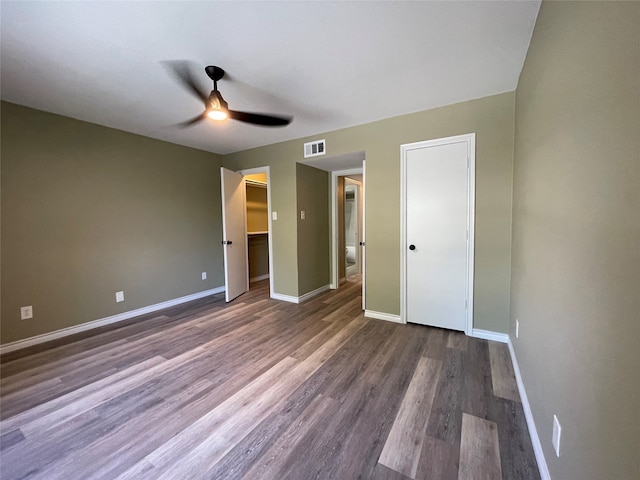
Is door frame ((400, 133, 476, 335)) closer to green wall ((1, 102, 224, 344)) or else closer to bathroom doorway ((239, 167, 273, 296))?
bathroom doorway ((239, 167, 273, 296))

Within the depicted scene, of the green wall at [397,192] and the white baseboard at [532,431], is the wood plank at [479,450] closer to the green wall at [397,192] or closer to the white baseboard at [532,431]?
the white baseboard at [532,431]

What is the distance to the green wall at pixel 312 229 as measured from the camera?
3895 millimetres

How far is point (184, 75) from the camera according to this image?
206cm

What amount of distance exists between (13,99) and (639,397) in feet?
14.3

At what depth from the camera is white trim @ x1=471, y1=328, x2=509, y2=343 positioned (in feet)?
8.34

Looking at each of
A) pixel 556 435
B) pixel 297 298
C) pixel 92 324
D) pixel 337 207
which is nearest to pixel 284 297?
pixel 297 298

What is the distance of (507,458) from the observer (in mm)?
1314

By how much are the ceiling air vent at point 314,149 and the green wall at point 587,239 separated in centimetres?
232

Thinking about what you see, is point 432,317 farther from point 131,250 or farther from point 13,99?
point 13,99

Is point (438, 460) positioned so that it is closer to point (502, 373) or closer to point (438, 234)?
point (502, 373)

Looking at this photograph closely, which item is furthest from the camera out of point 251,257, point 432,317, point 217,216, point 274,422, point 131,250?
point 251,257

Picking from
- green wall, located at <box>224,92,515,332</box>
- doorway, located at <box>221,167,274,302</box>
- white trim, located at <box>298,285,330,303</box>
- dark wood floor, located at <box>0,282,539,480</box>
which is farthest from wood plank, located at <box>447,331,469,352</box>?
doorway, located at <box>221,167,274,302</box>

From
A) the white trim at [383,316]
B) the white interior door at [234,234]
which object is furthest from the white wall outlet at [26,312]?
the white trim at [383,316]

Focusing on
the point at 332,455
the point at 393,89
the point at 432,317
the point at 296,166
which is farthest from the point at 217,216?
the point at 332,455
